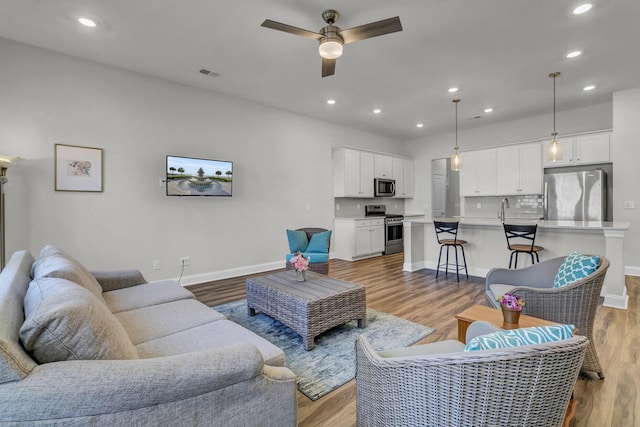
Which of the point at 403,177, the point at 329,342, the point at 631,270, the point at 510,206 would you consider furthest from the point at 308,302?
the point at 403,177

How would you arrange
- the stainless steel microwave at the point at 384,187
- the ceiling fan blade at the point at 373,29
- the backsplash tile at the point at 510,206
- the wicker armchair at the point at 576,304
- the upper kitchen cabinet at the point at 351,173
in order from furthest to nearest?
the stainless steel microwave at the point at 384,187
the upper kitchen cabinet at the point at 351,173
the backsplash tile at the point at 510,206
the ceiling fan blade at the point at 373,29
the wicker armchair at the point at 576,304

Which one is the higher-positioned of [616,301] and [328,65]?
[328,65]

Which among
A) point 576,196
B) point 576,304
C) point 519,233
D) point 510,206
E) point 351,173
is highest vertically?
point 351,173

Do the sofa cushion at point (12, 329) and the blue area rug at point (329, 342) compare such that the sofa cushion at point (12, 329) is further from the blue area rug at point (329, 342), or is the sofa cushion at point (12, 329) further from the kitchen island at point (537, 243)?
the kitchen island at point (537, 243)

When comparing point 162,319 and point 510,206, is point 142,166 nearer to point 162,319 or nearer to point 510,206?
point 162,319

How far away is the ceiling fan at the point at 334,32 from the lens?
2424mm

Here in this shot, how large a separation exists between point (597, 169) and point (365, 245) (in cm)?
433

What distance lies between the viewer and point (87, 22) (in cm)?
288

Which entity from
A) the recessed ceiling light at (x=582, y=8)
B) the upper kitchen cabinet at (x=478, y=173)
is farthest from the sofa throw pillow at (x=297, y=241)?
the upper kitchen cabinet at (x=478, y=173)

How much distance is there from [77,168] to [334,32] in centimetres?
335

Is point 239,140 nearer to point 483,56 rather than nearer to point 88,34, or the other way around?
point 88,34

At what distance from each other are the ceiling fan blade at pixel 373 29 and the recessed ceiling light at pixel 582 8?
1729mm

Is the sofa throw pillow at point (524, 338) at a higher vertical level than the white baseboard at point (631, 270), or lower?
higher

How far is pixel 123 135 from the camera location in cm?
393
